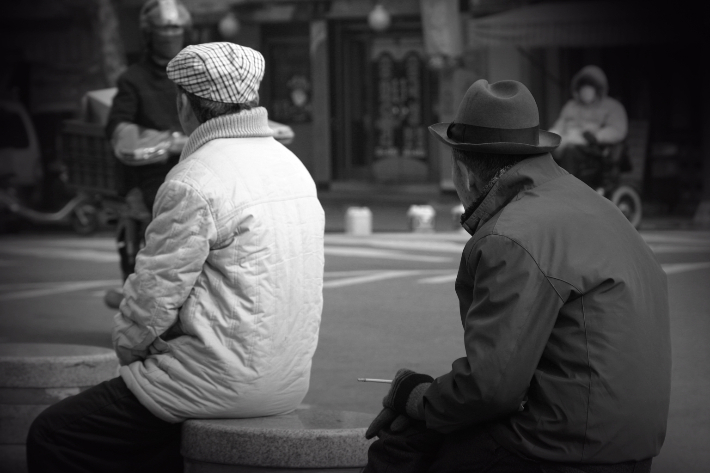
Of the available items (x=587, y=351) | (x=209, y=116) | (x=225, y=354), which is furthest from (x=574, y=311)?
(x=209, y=116)

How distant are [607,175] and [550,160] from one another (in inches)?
429

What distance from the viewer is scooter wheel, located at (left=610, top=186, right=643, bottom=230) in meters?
13.4

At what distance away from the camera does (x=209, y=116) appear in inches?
146

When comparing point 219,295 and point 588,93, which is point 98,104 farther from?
point 588,93

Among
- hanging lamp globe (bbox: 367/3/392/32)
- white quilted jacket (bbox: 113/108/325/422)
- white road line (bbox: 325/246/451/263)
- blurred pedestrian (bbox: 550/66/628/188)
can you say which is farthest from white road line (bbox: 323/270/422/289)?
hanging lamp globe (bbox: 367/3/392/32)

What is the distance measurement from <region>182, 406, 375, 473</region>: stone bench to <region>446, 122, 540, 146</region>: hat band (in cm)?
117

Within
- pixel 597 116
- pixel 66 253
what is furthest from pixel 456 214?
pixel 66 253

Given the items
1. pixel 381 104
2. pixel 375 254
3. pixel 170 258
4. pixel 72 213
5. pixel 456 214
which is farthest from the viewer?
pixel 381 104

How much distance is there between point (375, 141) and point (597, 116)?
7861 millimetres

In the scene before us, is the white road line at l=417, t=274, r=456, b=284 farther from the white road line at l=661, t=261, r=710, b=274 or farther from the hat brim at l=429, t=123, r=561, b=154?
the hat brim at l=429, t=123, r=561, b=154

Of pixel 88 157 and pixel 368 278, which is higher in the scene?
pixel 88 157

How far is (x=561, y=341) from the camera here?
248 centimetres

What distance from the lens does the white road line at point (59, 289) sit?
9.65 m

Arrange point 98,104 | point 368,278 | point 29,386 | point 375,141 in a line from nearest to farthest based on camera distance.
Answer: point 29,386 < point 98,104 < point 368,278 < point 375,141
